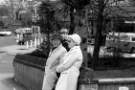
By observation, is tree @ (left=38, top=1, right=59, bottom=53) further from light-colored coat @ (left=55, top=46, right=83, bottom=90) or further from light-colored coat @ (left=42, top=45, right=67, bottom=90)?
light-colored coat @ (left=55, top=46, right=83, bottom=90)

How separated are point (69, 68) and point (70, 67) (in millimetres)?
26

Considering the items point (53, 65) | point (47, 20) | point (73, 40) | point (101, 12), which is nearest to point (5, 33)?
point (47, 20)

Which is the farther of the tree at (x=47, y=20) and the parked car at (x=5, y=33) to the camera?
the parked car at (x=5, y=33)

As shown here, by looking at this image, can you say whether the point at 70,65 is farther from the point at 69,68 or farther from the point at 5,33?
the point at 5,33

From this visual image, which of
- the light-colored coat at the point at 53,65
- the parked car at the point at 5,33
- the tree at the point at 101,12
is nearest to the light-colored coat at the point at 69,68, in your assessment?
the light-colored coat at the point at 53,65

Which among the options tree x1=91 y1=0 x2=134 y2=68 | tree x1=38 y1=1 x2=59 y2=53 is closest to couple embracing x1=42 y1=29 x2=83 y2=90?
tree x1=91 y1=0 x2=134 y2=68

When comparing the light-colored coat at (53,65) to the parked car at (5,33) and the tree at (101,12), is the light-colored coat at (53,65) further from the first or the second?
the parked car at (5,33)

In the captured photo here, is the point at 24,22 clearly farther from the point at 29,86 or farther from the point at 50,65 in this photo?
the point at 50,65

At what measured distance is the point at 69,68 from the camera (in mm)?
6113

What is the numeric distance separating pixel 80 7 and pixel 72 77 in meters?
4.95

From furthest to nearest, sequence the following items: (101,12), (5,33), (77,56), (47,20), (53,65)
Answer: (5,33) → (47,20) → (101,12) → (53,65) → (77,56)

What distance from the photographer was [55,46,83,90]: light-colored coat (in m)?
6.07

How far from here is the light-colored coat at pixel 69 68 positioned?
607 cm

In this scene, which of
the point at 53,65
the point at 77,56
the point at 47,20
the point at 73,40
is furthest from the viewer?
the point at 47,20
